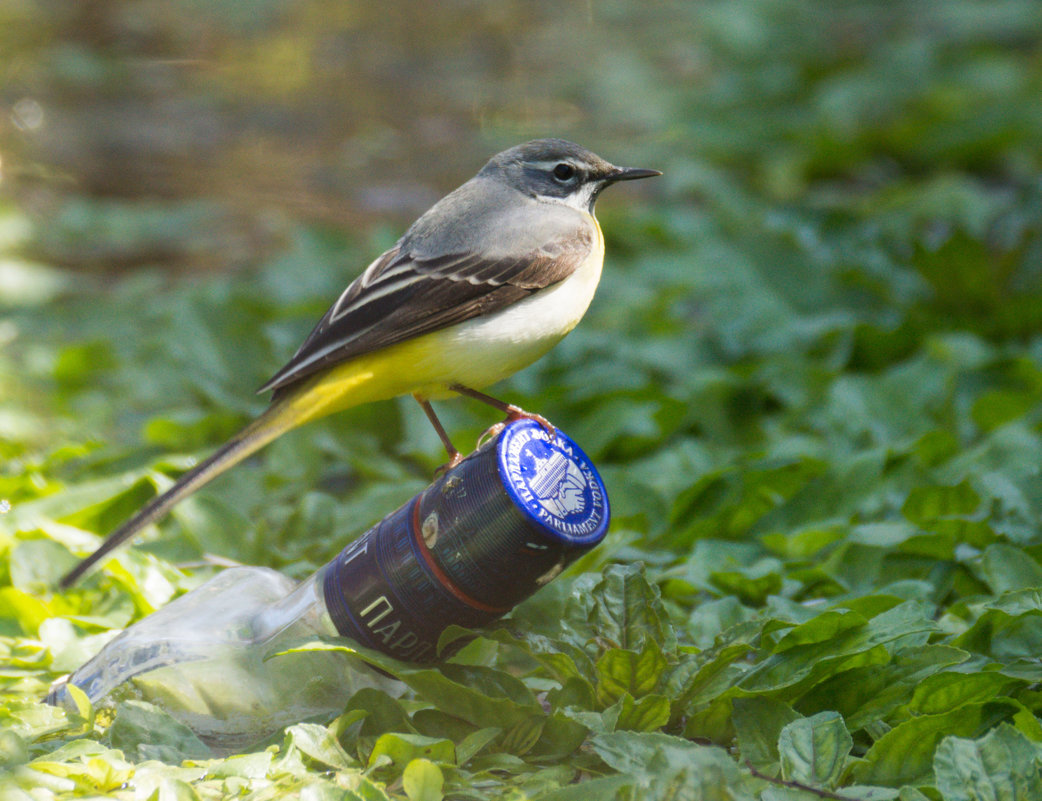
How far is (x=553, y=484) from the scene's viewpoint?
110 inches

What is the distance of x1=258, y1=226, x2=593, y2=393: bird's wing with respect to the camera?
335 cm

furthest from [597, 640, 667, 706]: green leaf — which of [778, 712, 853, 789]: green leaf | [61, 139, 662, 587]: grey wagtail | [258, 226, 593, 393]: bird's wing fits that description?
[258, 226, 593, 393]: bird's wing

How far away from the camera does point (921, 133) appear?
7.71 m

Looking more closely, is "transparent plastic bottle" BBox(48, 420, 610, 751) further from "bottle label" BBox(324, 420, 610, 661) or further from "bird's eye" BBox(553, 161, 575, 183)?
"bird's eye" BBox(553, 161, 575, 183)

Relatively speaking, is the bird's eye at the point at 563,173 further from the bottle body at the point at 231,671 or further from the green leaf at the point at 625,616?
the bottle body at the point at 231,671

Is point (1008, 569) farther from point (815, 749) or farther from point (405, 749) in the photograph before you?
point (405, 749)

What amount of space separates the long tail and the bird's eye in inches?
45.6

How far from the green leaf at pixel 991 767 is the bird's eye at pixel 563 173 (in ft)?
6.91

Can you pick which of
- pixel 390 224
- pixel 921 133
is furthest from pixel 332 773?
pixel 921 133

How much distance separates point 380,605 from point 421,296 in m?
0.96

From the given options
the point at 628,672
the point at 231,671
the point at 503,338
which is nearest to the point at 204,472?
the point at 231,671

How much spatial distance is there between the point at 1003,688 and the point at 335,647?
61.8 inches

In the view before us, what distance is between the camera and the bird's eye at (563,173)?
12.6 feet

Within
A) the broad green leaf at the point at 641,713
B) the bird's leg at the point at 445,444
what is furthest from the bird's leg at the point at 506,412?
the broad green leaf at the point at 641,713
